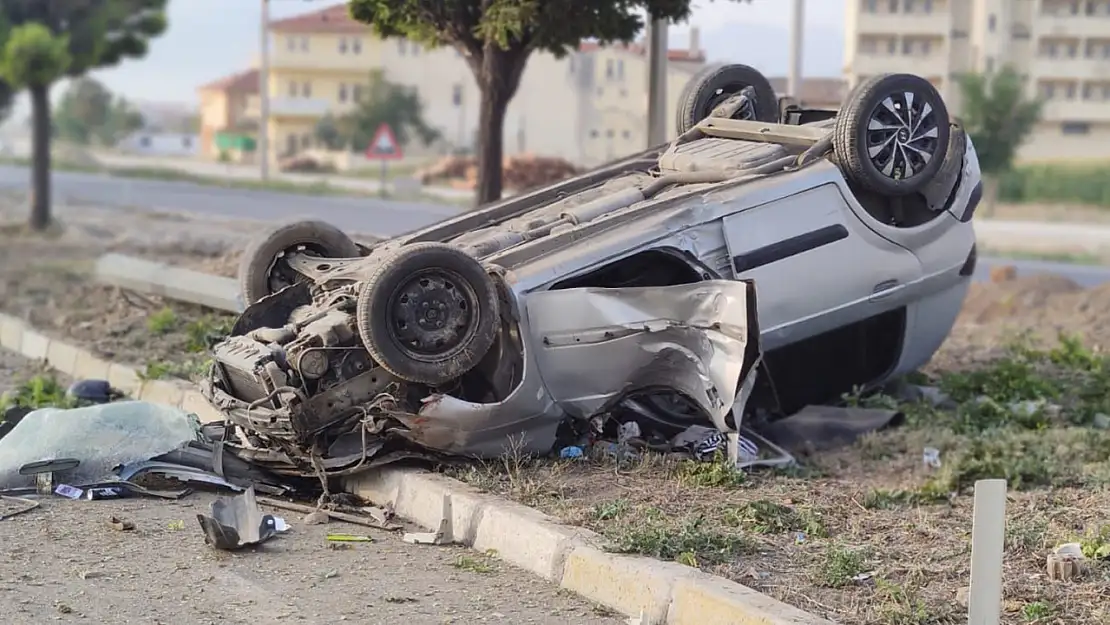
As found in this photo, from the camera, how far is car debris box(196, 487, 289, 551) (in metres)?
5.49

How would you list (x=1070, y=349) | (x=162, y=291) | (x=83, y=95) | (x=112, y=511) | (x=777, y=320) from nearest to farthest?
(x=112, y=511) → (x=777, y=320) → (x=1070, y=349) → (x=162, y=291) → (x=83, y=95)

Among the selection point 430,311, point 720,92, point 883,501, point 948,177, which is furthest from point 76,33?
point 883,501

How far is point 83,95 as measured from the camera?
116 metres

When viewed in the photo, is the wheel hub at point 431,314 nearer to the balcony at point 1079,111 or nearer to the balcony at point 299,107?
the balcony at point 1079,111

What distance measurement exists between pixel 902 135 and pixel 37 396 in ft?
17.5

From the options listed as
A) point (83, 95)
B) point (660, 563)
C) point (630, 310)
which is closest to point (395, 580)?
point (660, 563)

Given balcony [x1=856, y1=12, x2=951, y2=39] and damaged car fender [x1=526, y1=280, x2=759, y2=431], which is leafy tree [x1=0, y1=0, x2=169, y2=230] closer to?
damaged car fender [x1=526, y1=280, x2=759, y2=431]

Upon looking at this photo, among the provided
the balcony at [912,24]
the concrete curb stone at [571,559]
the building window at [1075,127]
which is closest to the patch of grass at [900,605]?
the concrete curb stone at [571,559]

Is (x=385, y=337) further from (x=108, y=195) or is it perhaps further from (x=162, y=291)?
(x=108, y=195)

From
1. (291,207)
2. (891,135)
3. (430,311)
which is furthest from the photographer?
(291,207)

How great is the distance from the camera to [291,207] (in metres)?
34.4

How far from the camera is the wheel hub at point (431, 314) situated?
617 centimetres

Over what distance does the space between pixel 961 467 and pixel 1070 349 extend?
3.73 meters

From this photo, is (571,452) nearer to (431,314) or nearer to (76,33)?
(431,314)
